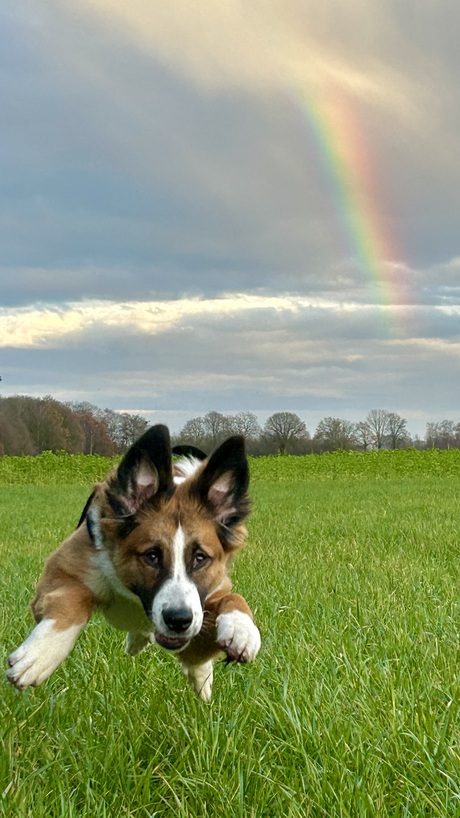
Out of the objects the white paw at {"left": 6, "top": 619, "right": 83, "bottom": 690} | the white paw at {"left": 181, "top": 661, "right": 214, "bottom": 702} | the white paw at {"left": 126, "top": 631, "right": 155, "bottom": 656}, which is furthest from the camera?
the white paw at {"left": 126, "top": 631, "right": 155, "bottom": 656}

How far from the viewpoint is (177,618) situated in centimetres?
366

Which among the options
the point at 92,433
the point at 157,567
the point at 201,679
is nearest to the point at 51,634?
the point at 157,567

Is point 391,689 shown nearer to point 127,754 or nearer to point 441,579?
point 127,754

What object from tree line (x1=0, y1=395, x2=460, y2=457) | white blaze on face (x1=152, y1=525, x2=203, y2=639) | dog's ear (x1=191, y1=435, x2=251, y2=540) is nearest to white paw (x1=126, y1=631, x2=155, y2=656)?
dog's ear (x1=191, y1=435, x2=251, y2=540)

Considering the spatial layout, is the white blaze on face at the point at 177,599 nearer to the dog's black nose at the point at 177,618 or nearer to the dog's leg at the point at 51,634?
the dog's black nose at the point at 177,618

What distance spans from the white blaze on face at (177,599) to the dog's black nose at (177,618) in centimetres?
1

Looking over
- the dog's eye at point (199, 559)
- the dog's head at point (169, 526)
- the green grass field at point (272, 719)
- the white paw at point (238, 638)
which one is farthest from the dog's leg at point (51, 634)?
the white paw at point (238, 638)

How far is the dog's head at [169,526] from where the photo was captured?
378 cm

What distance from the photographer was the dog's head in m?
3.78

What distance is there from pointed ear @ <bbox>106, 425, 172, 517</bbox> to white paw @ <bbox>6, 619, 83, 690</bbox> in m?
0.69

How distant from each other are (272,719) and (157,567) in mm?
1048

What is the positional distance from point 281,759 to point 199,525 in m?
1.21

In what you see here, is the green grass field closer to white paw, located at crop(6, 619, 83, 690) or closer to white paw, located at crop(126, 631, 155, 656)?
white paw, located at crop(126, 631, 155, 656)

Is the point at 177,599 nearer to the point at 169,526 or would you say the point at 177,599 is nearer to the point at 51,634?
the point at 169,526
